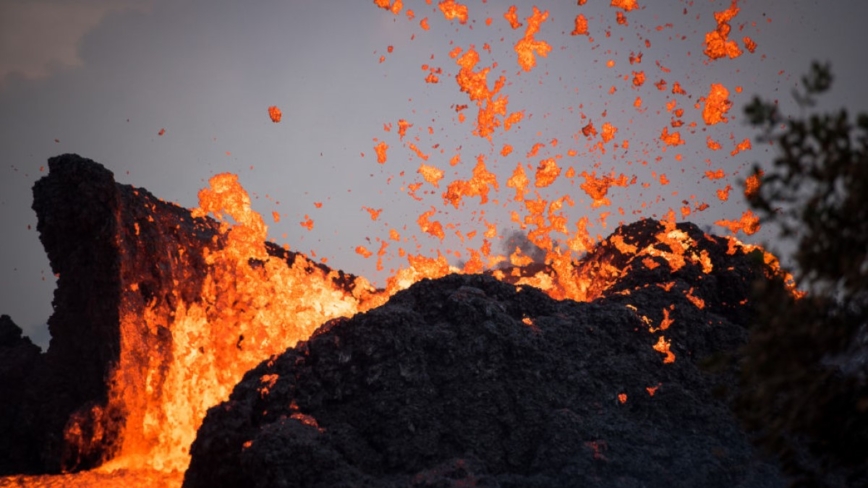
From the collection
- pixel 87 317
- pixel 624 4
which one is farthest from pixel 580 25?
pixel 87 317

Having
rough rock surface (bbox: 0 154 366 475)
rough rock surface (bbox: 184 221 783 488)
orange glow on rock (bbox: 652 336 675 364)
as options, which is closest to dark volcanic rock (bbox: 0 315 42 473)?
rough rock surface (bbox: 0 154 366 475)

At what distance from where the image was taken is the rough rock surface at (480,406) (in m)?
10.6

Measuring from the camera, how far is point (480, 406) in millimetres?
11648

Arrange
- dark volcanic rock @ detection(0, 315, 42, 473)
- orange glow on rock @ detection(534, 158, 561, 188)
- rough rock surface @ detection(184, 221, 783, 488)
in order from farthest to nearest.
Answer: orange glow on rock @ detection(534, 158, 561, 188) < dark volcanic rock @ detection(0, 315, 42, 473) < rough rock surface @ detection(184, 221, 783, 488)

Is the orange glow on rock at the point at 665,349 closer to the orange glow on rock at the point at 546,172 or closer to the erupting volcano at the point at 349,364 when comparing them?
the erupting volcano at the point at 349,364

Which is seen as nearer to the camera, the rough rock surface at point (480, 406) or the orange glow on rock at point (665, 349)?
the rough rock surface at point (480, 406)

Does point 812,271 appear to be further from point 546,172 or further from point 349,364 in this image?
point 546,172

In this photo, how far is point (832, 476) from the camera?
10.6m

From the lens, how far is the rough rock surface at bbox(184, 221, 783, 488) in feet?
34.6

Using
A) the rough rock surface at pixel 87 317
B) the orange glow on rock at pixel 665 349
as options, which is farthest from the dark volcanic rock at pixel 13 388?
the orange glow on rock at pixel 665 349

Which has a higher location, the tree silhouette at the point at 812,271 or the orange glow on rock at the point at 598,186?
the orange glow on rock at the point at 598,186

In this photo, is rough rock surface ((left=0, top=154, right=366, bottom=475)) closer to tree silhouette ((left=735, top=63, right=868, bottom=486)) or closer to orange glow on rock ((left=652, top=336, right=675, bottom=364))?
orange glow on rock ((left=652, top=336, right=675, bottom=364))

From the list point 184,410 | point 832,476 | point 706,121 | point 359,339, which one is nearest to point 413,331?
point 359,339

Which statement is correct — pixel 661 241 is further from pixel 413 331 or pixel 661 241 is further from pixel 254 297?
pixel 254 297
